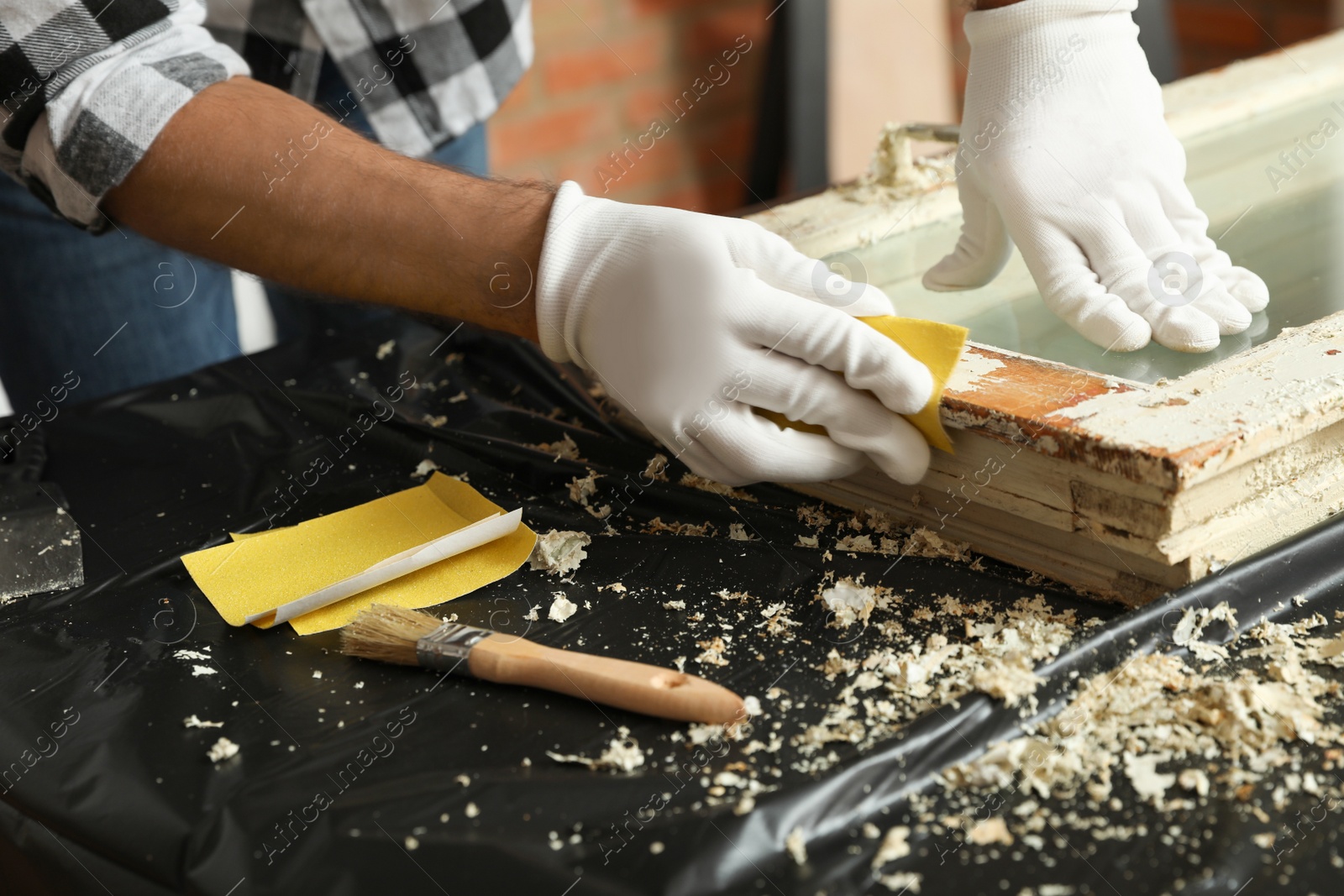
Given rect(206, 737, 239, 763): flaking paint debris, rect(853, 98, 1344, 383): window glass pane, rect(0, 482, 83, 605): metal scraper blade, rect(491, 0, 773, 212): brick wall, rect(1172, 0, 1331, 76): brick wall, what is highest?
rect(0, 482, 83, 605): metal scraper blade

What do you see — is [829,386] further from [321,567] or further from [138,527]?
[138,527]

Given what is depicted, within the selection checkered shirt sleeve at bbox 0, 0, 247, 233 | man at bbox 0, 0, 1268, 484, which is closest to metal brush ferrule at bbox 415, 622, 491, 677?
man at bbox 0, 0, 1268, 484

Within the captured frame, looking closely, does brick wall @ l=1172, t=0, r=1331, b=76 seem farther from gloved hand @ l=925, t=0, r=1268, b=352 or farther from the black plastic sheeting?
the black plastic sheeting

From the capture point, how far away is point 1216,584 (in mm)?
749

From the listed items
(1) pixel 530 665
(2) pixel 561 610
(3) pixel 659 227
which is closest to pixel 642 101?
(3) pixel 659 227

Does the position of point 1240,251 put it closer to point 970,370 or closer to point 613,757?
point 970,370

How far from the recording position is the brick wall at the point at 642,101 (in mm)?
2883

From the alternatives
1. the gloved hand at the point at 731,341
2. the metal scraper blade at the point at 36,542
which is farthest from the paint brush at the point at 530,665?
the metal scraper blade at the point at 36,542

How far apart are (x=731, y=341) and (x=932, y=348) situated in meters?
0.16

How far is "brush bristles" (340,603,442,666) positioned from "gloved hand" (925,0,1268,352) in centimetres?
62

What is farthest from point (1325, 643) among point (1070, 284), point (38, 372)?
point (38, 372)

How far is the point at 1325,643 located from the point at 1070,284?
377 mm

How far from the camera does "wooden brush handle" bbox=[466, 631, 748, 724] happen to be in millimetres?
679

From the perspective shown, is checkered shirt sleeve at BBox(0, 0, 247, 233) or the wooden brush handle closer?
the wooden brush handle
